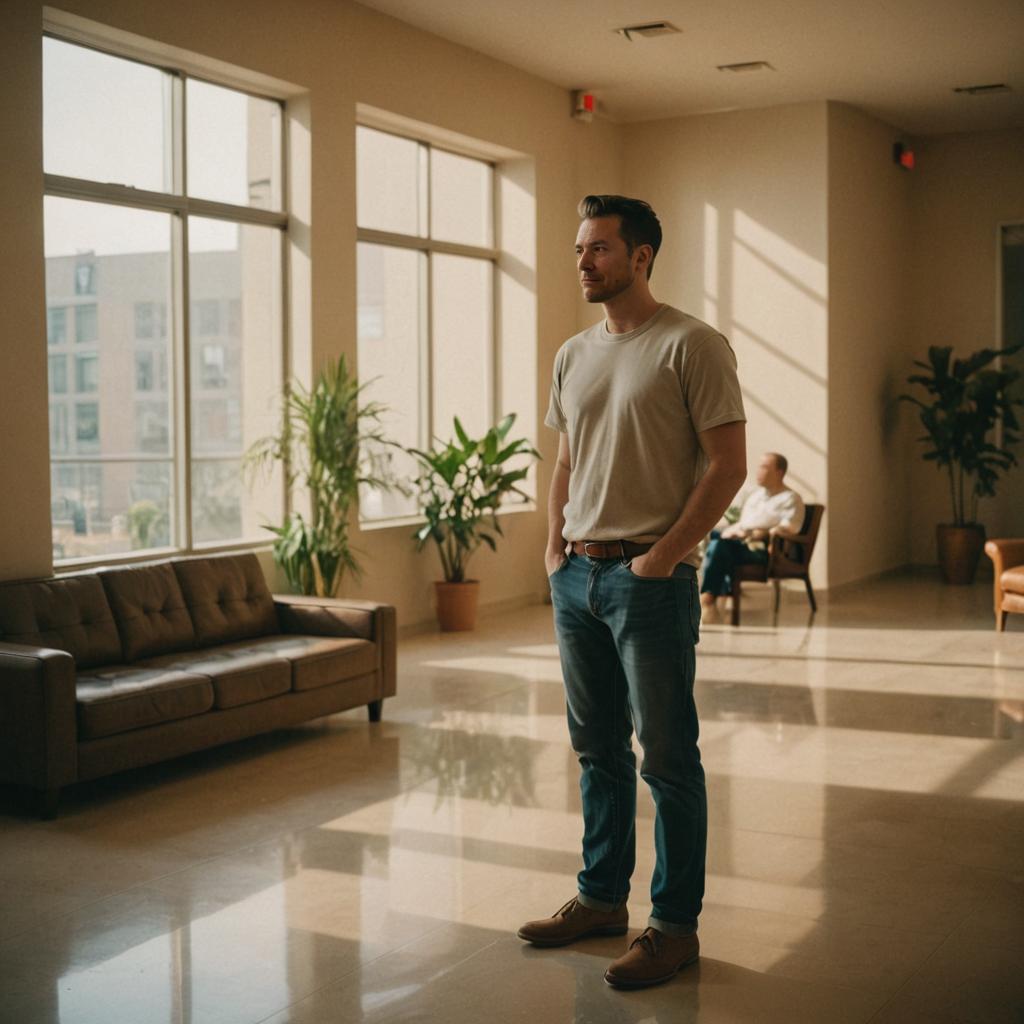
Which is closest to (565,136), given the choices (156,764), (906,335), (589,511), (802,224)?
(802,224)

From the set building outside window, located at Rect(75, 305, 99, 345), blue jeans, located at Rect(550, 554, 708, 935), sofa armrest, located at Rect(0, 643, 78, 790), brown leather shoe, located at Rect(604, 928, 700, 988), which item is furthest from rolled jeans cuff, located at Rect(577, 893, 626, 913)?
building outside window, located at Rect(75, 305, 99, 345)

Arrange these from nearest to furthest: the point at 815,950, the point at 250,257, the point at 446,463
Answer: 1. the point at 815,950
2. the point at 250,257
3. the point at 446,463

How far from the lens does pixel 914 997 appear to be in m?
3.04

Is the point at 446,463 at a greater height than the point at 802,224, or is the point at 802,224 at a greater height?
the point at 802,224

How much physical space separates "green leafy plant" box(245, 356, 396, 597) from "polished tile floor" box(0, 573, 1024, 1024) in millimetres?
1052

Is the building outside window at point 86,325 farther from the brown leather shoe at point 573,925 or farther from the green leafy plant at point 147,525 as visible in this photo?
the brown leather shoe at point 573,925

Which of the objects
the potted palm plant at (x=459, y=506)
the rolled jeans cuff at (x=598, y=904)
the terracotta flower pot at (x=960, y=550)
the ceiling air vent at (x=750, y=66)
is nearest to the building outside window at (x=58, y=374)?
the potted palm plant at (x=459, y=506)

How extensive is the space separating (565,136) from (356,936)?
25.6ft

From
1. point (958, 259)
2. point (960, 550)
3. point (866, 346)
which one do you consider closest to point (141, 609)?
point (866, 346)

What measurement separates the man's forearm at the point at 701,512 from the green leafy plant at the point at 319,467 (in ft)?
14.5

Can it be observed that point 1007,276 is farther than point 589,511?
Yes

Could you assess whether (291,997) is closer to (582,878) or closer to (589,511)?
(582,878)

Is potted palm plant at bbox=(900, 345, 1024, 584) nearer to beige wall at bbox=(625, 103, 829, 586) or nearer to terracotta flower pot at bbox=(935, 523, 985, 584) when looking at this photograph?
terracotta flower pot at bbox=(935, 523, 985, 584)

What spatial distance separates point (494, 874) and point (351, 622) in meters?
2.34
